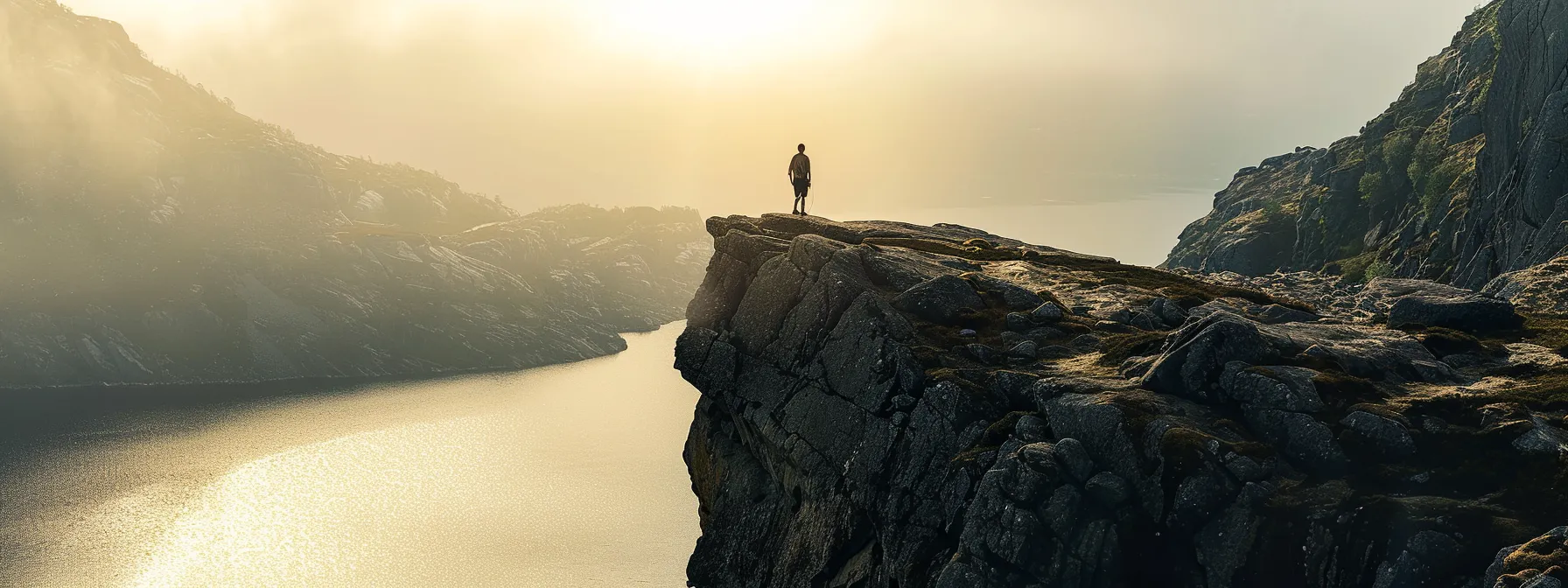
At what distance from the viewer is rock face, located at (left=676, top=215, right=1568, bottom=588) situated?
43094 mm

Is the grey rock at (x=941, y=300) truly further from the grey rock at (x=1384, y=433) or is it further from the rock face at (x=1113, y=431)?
the grey rock at (x=1384, y=433)

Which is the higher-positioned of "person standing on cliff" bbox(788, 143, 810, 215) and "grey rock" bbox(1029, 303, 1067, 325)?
"person standing on cliff" bbox(788, 143, 810, 215)

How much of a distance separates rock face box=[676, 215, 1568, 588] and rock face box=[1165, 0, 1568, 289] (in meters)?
37.7

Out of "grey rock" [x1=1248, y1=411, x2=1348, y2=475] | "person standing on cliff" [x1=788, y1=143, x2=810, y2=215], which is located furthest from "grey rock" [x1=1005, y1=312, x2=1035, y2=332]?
"person standing on cliff" [x1=788, y1=143, x2=810, y2=215]

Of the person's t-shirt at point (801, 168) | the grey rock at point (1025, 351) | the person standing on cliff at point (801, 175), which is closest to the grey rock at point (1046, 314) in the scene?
the grey rock at point (1025, 351)

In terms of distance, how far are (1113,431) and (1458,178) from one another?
115849 millimetres

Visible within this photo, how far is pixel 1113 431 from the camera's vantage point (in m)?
49.3

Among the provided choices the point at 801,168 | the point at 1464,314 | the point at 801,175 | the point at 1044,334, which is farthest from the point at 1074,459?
the point at 801,175

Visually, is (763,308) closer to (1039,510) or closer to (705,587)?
(705,587)

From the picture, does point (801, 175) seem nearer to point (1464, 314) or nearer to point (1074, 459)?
point (1074, 459)

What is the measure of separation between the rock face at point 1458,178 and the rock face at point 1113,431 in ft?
124

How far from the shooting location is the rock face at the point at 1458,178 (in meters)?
101

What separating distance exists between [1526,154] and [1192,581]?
268ft

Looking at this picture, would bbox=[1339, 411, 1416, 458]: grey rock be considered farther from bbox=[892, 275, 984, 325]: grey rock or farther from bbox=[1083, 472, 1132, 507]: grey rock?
bbox=[892, 275, 984, 325]: grey rock
